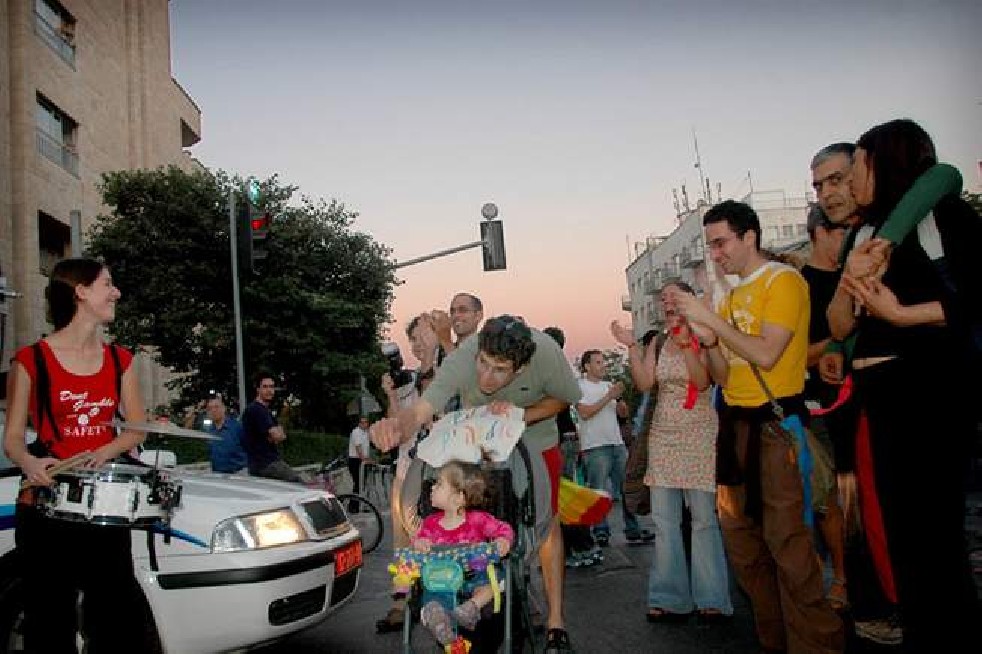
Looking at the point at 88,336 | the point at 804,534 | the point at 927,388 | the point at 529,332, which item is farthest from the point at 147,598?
the point at 927,388

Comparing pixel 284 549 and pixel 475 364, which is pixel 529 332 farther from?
pixel 284 549

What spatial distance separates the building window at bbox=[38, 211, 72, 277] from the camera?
23641 mm

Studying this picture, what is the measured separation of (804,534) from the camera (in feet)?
11.8

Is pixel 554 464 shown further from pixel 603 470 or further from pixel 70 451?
pixel 603 470

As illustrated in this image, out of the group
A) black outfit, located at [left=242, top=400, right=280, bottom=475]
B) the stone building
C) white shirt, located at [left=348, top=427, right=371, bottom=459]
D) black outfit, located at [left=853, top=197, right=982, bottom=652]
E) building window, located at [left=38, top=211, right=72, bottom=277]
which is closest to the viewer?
black outfit, located at [left=853, top=197, right=982, bottom=652]

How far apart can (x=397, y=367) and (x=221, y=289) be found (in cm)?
1728

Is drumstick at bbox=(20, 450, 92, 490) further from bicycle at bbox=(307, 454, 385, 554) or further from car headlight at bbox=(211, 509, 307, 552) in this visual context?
bicycle at bbox=(307, 454, 385, 554)

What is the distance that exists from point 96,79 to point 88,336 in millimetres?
27786

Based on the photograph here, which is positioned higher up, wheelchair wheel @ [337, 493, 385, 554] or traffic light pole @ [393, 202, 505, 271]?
traffic light pole @ [393, 202, 505, 271]

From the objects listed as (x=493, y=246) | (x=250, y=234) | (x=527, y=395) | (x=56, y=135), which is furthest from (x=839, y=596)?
(x=56, y=135)

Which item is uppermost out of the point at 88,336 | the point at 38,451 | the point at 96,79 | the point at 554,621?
the point at 96,79

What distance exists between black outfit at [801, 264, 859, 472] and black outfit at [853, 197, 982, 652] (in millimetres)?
1304

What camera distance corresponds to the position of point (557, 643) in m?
3.77

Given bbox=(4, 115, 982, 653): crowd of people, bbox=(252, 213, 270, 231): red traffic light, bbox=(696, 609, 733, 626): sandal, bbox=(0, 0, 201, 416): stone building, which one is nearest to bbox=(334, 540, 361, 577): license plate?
bbox=(4, 115, 982, 653): crowd of people
